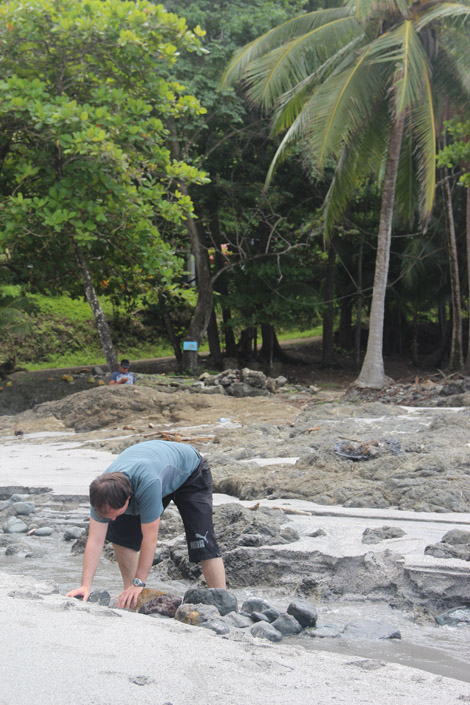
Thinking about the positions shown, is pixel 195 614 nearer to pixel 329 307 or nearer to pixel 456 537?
pixel 456 537

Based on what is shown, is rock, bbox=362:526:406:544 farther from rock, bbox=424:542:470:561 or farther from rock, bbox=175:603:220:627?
rock, bbox=175:603:220:627

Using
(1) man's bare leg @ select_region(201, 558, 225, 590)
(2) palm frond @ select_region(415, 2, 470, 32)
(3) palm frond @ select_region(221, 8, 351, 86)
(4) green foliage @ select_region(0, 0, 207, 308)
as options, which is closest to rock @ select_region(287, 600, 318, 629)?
(1) man's bare leg @ select_region(201, 558, 225, 590)

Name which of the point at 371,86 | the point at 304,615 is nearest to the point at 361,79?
the point at 371,86

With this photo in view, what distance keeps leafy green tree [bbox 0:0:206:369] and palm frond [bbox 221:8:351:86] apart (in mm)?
2591

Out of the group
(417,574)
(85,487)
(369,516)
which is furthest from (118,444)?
(417,574)

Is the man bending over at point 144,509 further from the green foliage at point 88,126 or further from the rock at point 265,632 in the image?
the green foliage at point 88,126

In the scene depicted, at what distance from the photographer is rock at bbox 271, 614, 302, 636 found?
147 inches

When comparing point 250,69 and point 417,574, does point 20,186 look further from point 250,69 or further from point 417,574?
point 417,574

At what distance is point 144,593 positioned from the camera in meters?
3.82

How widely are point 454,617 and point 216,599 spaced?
131cm

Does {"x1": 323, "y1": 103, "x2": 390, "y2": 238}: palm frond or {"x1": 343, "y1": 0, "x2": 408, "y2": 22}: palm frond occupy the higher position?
{"x1": 343, "y1": 0, "x2": 408, "y2": 22}: palm frond

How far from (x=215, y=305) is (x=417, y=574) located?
1750 centimetres

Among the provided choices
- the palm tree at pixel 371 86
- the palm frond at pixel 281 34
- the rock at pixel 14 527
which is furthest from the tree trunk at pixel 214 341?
the rock at pixel 14 527

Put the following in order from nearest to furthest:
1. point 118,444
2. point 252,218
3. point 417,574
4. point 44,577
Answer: point 417,574 < point 44,577 < point 118,444 < point 252,218
